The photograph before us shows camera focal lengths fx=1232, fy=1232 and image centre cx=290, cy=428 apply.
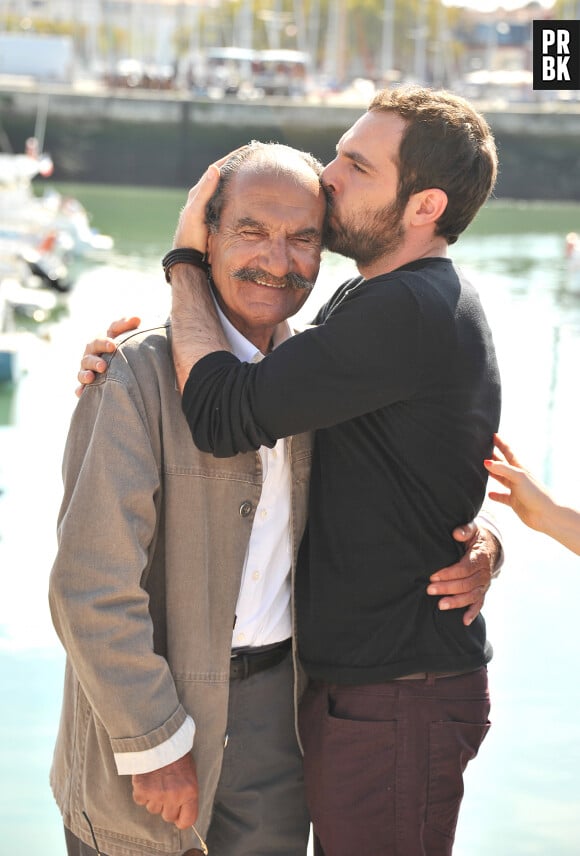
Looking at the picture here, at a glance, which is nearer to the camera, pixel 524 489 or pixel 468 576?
pixel 468 576

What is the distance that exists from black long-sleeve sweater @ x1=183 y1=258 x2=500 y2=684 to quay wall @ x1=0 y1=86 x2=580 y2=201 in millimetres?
29687

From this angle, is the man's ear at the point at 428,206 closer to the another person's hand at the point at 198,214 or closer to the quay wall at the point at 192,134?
the another person's hand at the point at 198,214

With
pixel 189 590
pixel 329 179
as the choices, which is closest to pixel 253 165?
pixel 329 179

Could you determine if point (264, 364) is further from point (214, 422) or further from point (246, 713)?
point (246, 713)

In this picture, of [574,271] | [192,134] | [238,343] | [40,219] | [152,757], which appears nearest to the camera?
[152,757]

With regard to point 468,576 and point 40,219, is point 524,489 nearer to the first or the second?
point 468,576

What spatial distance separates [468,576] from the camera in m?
2.02

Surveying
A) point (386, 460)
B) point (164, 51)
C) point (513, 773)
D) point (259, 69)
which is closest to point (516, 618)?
point (513, 773)

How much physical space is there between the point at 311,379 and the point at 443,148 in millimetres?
461

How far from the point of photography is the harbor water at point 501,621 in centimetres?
338

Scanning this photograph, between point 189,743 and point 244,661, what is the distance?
0.18m

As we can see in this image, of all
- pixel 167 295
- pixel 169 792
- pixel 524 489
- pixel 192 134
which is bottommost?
pixel 167 295

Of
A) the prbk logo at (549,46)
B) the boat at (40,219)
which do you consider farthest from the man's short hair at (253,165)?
the boat at (40,219)

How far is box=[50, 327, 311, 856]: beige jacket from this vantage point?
1797 millimetres
